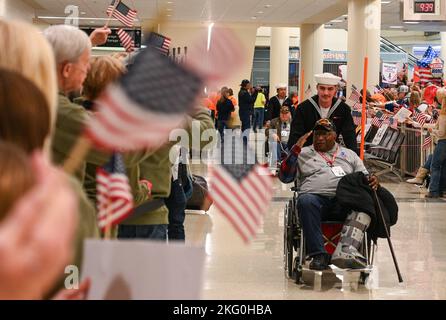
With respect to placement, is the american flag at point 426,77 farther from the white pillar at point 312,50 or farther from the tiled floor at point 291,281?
the tiled floor at point 291,281

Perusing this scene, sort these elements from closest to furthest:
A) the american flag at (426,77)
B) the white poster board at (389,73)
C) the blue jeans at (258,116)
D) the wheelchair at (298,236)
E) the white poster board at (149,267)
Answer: the white poster board at (149,267), the wheelchair at (298,236), the american flag at (426,77), the white poster board at (389,73), the blue jeans at (258,116)

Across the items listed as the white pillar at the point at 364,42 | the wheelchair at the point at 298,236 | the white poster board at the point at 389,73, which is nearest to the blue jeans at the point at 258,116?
the white poster board at the point at 389,73

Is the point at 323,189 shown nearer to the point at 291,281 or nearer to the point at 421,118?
the point at 291,281

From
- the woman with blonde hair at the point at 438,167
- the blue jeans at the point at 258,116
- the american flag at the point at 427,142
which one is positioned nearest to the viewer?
the woman with blonde hair at the point at 438,167

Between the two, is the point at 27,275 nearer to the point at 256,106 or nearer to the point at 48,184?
the point at 48,184

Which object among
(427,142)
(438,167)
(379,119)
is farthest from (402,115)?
(438,167)

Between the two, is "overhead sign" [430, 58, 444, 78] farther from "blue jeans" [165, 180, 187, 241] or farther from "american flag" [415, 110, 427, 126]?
"blue jeans" [165, 180, 187, 241]

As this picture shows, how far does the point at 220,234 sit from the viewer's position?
8234 millimetres

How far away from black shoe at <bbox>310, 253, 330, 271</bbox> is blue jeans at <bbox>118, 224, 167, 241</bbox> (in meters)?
2.58

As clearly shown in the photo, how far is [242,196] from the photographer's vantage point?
5.00 ft

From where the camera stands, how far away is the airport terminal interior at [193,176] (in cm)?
110

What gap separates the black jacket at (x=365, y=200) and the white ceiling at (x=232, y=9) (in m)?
13.8
